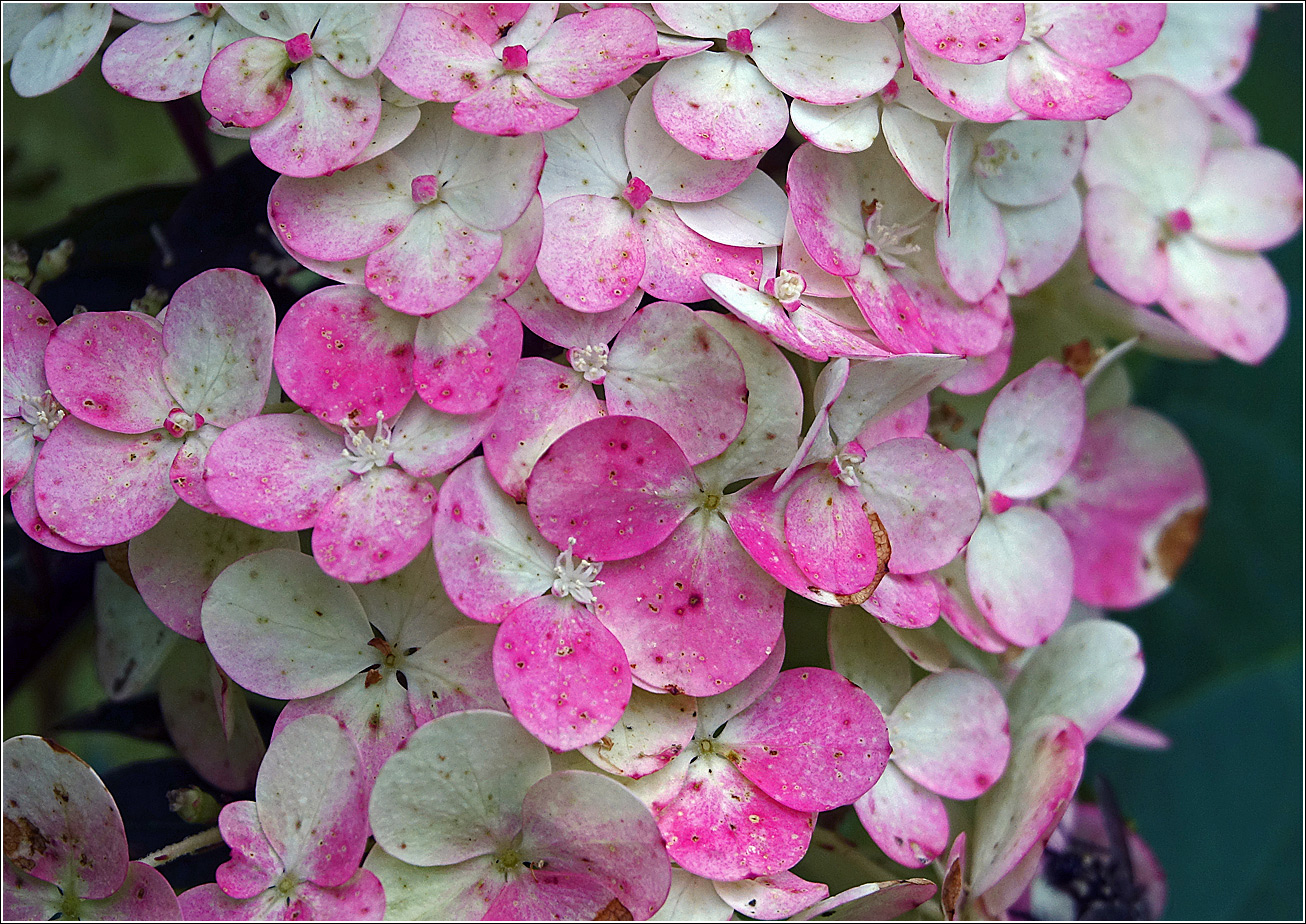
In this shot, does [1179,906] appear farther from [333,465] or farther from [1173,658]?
[333,465]

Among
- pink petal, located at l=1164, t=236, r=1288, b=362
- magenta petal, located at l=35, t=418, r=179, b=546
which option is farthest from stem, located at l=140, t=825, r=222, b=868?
pink petal, located at l=1164, t=236, r=1288, b=362

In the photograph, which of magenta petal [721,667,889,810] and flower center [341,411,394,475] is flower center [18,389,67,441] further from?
magenta petal [721,667,889,810]

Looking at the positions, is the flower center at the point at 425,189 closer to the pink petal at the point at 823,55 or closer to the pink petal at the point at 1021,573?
the pink petal at the point at 823,55

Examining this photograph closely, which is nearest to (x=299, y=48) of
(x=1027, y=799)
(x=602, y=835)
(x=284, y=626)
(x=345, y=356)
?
(x=345, y=356)

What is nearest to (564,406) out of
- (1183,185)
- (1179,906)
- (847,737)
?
(847,737)

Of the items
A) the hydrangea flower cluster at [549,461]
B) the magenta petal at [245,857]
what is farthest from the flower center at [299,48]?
the magenta petal at [245,857]
